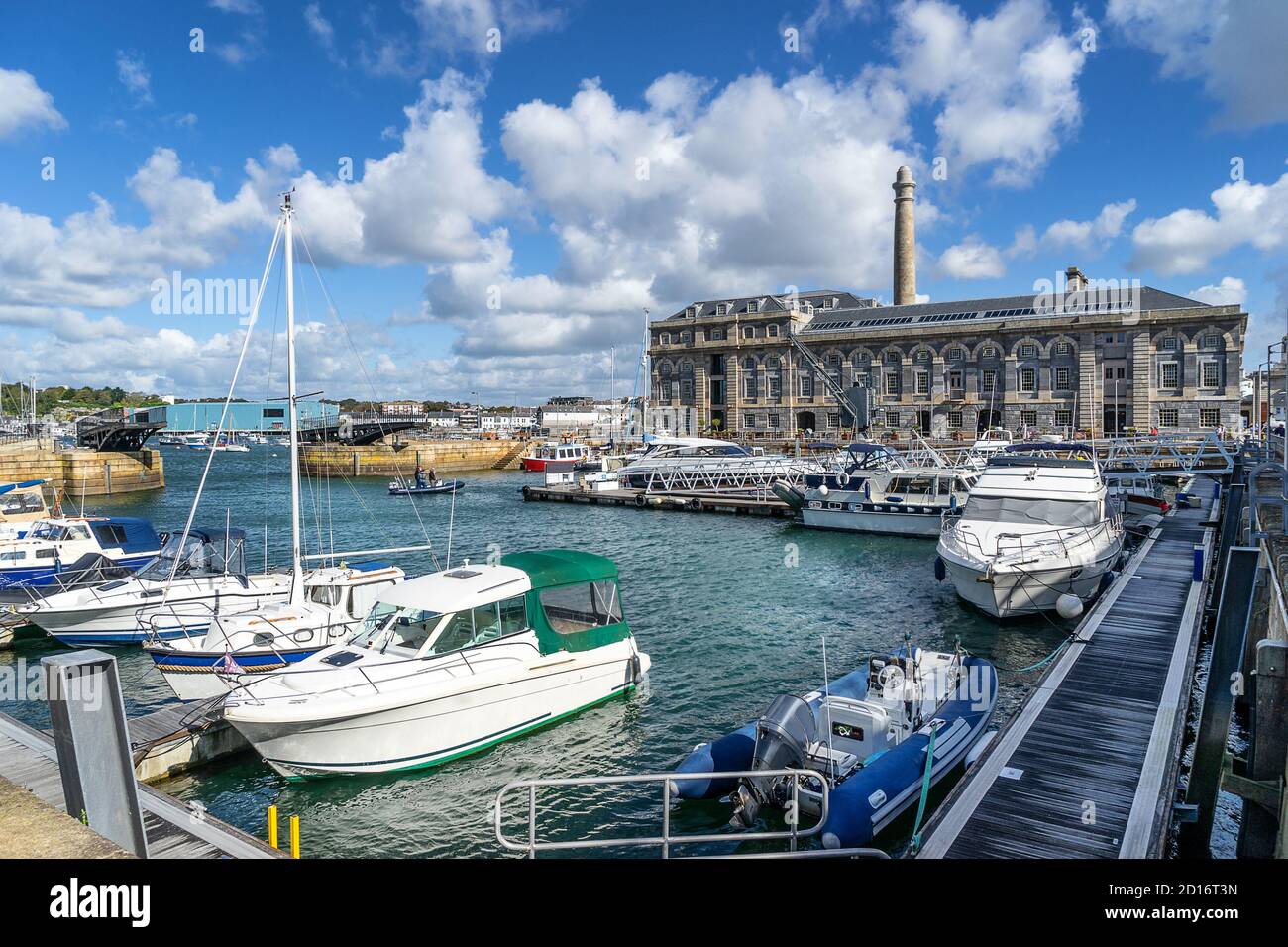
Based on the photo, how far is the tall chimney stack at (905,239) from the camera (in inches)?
3713

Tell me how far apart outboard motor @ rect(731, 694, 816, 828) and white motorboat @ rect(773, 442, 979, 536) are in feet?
95.2

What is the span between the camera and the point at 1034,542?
943 inches

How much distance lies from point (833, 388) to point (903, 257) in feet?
61.0

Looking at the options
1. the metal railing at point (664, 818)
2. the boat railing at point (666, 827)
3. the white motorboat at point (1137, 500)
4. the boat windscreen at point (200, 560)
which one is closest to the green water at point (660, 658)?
the boat railing at point (666, 827)

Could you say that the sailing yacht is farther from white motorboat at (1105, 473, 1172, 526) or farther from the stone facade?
the stone facade

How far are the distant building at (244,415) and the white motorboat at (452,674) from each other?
263ft

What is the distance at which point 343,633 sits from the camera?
17609 millimetres

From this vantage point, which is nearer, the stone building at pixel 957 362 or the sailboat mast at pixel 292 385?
the sailboat mast at pixel 292 385

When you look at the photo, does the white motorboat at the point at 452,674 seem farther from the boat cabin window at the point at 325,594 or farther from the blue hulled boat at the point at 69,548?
the blue hulled boat at the point at 69,548

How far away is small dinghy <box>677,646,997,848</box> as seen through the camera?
1124cm

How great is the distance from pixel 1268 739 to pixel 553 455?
2910 inches

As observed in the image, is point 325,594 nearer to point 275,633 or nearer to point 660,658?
point 275,633
